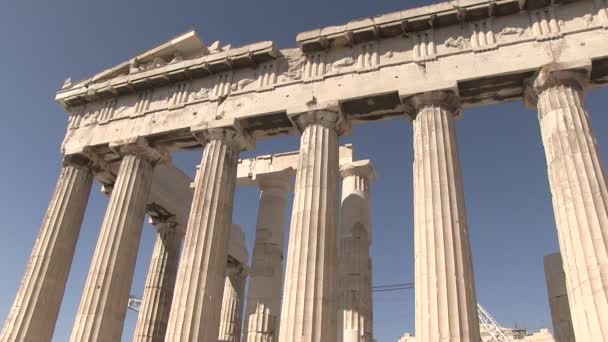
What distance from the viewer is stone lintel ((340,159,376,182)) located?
2297cm

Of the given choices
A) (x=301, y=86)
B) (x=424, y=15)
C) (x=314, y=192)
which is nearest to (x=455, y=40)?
(x=424, y=15)

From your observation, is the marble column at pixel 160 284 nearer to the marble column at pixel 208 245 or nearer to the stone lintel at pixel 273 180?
the stone lintel at pixel 273 180

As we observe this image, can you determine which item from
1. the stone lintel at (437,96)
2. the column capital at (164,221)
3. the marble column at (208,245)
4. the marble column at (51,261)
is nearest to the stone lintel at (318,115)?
the stone lintel at (437,96)

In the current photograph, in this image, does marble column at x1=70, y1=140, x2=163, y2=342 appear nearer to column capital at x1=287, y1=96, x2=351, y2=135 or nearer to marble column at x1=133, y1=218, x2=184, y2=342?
marble column at x1=133, y1=218, x2=184, y2=342

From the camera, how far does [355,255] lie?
21156 millimetres

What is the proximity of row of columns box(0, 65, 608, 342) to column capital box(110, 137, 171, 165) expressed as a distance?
79mm

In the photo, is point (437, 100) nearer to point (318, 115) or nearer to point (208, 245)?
point (318, 115)

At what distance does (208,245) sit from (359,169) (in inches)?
348

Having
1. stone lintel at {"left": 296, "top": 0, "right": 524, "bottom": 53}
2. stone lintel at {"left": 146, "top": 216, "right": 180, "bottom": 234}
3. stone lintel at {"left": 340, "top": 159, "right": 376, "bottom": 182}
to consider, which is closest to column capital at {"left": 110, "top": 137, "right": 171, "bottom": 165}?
stone lintel at {"left": 146, "top": 216, "right": 180, "bottom": 234}

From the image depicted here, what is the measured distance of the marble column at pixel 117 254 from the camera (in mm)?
16953

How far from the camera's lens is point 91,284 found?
57.2 ft

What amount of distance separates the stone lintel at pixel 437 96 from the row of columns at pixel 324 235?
0.14ft

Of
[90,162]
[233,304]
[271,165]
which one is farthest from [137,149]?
[233,304]

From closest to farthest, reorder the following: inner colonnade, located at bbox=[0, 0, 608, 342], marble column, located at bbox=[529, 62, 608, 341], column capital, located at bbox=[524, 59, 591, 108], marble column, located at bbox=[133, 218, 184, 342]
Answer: marble column, located at bbox=[529, 62, 608, 341] < inner colonnade, located at bbox=[0, 0, 608, 342] < column capital, located at bbox=[524, 59, 591, 108] < marble column, located at bbox=[133, 218, 184, 342]
